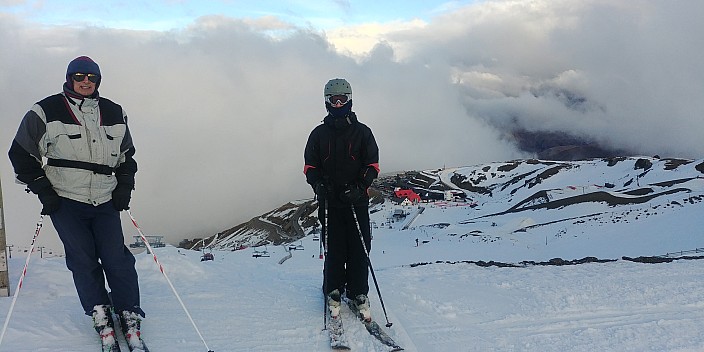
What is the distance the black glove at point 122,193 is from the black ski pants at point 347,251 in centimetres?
229

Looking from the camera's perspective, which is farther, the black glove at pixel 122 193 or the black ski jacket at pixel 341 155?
the black ski jacket at pixel 341 155

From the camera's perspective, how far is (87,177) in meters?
4.95

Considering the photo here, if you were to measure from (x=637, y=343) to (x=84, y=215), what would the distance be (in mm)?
5655

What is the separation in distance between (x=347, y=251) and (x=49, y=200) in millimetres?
3311

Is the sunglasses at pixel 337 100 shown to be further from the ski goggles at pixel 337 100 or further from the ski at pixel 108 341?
the ski at pixel 108 341

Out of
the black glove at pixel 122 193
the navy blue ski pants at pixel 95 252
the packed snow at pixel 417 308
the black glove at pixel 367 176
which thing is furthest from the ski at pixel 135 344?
the black glove at pixel 367 176

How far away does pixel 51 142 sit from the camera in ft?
15.7

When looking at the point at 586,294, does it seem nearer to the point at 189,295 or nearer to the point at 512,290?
the point at 512,290

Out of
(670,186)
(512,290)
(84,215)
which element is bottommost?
(670,186)

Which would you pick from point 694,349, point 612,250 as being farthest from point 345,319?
point 612,250

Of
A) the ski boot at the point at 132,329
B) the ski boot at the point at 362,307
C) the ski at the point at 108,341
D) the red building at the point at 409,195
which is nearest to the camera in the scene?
the ski at the point at 108,341

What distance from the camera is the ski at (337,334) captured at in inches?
201

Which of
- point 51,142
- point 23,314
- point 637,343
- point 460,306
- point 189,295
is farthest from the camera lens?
point 189,295

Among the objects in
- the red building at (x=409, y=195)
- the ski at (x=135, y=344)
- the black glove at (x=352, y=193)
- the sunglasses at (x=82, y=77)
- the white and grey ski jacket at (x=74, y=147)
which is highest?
the sunglasses at (x=82, y=77)
